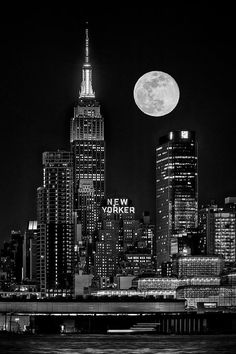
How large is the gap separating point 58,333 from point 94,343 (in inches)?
1721

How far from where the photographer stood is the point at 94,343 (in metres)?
144

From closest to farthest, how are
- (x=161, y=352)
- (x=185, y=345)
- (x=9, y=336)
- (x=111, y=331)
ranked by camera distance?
(x=161, y=352), (x=185, y=345), (x=9, y=336), (x=111, y=331)

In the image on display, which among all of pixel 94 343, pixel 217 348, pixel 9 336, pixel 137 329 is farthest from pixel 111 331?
pixel 217 348

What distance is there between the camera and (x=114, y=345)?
138m

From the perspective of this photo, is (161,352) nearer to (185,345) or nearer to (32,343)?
(185,345)

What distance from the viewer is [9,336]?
166 m

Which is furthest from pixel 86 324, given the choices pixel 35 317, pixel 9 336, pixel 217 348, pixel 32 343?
pixel 217 348

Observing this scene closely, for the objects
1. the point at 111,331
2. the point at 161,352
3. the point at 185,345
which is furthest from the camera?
the point at 111,331

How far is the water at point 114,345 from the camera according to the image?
128 m

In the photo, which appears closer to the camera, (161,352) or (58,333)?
(161,352)

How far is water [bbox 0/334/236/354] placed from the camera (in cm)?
12812

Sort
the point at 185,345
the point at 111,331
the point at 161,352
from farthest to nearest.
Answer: the point at 111,331
the point at 185,345
the point at 161,352

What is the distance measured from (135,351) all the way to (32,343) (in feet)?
67.4

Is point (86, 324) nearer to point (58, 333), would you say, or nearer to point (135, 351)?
point (58, 333)
